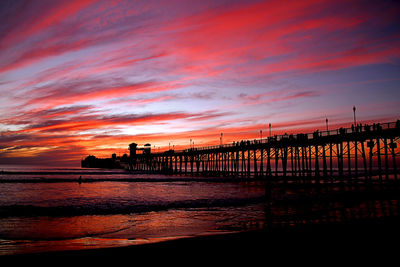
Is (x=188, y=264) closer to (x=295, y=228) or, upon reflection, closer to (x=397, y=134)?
(x=295, y=228)

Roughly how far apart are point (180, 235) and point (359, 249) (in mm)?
4854

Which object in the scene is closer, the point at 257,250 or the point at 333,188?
the point at 257,250

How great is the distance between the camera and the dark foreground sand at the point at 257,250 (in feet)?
17.9

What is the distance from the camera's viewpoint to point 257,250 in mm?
6027

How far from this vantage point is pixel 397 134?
87.3 ft

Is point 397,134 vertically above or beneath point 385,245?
above

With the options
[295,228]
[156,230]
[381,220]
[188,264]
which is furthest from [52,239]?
[381,220]

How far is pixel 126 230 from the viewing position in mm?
9398

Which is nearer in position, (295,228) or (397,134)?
(295,228)

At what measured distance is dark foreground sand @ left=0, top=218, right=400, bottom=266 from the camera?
17.9 feet

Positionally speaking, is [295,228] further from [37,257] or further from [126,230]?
[37,257]

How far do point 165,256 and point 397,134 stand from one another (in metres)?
29.3

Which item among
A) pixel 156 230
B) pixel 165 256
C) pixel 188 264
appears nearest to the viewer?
pixel 188 264

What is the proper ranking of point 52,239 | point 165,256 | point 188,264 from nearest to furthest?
point 188,264 → point 165,256 → point 52,239
